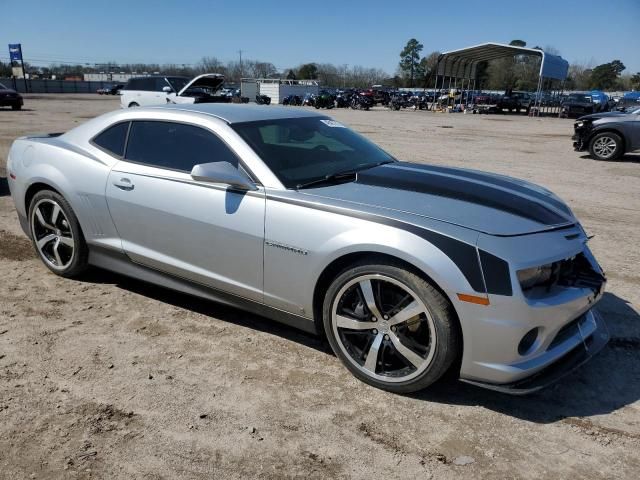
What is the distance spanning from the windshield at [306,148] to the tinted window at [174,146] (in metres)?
0.20

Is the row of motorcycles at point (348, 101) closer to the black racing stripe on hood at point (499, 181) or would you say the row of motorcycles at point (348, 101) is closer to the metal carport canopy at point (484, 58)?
the metal carport canopy at point (484, 58)

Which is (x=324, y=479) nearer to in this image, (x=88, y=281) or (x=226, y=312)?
(x=226, y=312)

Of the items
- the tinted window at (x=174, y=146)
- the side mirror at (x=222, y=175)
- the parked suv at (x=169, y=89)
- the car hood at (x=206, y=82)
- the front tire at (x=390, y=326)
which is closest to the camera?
the front tire at (x=390, y=326)

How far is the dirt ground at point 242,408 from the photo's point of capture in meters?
2.38

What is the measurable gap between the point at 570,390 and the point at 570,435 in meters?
0.45

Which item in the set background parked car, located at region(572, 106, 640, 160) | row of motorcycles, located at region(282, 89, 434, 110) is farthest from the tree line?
background parked car, located at region(572, 106, 640, 160)

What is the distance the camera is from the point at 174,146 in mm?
3693

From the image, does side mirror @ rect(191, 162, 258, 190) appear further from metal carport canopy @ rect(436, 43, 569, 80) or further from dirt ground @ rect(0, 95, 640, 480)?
metal carport canopy @ rect(436, 43, 569, 80)

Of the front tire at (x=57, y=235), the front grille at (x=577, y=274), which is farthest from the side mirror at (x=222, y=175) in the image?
the front grille at (x=577, y=274)

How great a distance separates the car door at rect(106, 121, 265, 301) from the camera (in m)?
3.22

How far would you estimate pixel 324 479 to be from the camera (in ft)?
7.49

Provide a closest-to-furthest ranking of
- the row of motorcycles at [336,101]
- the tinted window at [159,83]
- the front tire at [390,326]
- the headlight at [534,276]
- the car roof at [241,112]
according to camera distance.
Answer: the headlight at [534,276] → the front tire at [390,326] → the car roof at [241,112] → the tinted window at [159,83] → the row of motorcycles at [336,101]

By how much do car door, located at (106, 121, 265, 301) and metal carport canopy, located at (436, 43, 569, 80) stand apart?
3553 centimetres

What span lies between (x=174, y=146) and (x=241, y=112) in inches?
22.0
